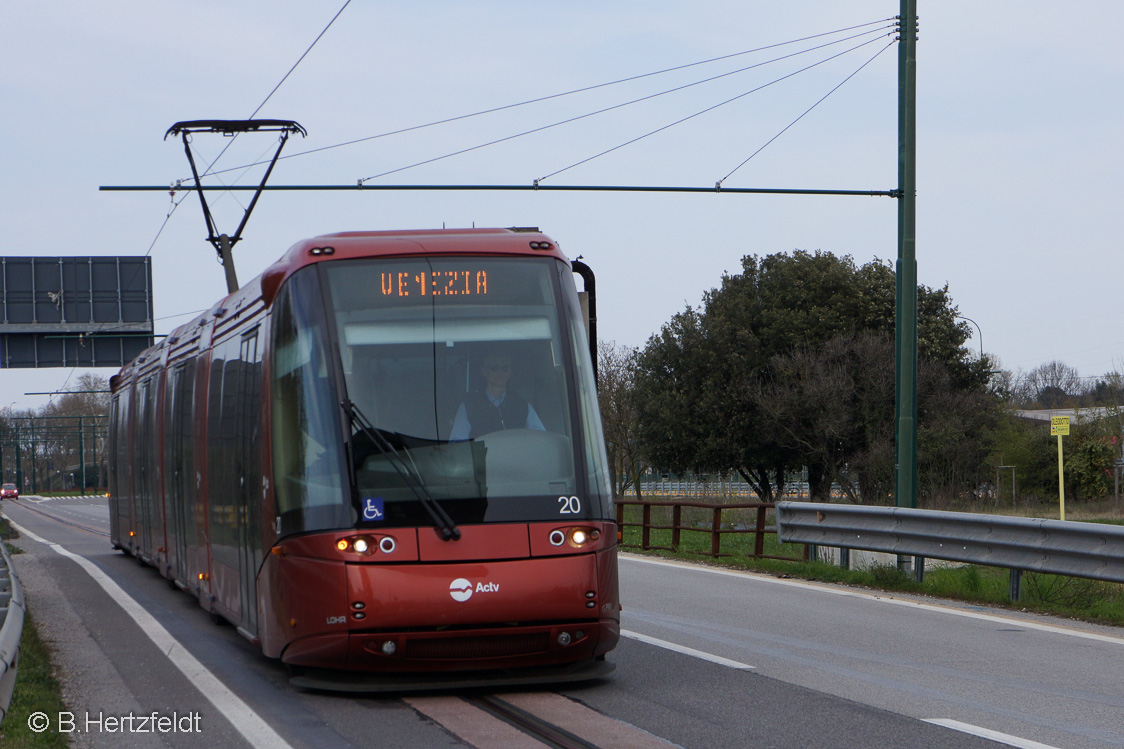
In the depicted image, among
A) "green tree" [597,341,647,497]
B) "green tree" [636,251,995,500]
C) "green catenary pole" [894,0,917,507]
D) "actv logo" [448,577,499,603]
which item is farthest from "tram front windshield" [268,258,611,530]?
"green tree" [597,341,647,497]

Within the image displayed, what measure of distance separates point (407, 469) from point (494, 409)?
65 cm

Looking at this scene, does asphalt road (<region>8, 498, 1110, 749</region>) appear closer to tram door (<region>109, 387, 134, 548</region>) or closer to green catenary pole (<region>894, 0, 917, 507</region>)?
green catenary pole (<region>894, 0, 917, 507</region>)

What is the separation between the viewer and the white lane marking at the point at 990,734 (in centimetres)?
600

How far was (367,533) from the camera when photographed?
7.11 metres

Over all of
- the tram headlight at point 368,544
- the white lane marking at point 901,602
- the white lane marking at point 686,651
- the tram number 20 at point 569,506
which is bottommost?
the white lane marking at point 901,602

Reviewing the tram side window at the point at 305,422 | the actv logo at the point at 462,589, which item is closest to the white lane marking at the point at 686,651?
the actv logo at the point at 462,589

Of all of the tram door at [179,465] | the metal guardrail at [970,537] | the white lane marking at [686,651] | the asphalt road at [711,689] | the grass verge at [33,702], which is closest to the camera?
the grass verge at [33,702]

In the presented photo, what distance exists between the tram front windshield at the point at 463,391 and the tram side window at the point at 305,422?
0.13 feet

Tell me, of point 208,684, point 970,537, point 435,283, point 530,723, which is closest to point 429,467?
point 435,283

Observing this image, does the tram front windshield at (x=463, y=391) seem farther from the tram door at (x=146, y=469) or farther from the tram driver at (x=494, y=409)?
the tram door at (x=146, y=469)

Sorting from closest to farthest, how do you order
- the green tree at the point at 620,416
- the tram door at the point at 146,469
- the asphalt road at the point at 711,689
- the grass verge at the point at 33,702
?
the grass verge at the point at 33,702
the asphalt road at the point at 711,689
the tram door at the point at 146,469
the green tree at the point at 620,416

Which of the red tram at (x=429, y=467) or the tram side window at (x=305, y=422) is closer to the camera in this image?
the red tram at (x=429, y=467)

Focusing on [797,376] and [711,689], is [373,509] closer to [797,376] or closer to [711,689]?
[711,689]

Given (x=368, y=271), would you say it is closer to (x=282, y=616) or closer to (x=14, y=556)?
(x=282, y=616)
